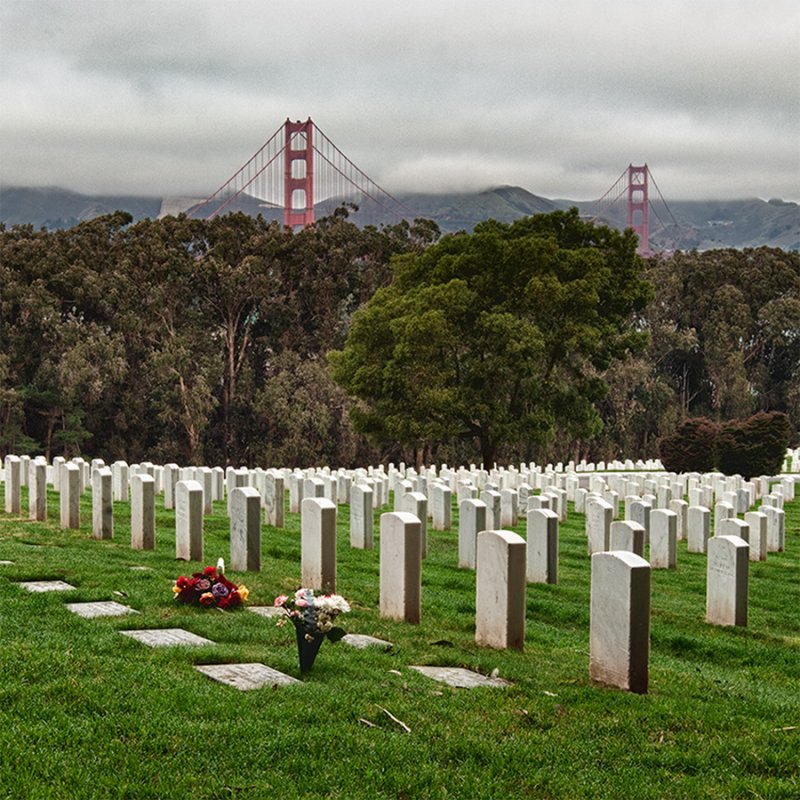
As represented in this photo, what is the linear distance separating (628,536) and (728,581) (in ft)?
3.31

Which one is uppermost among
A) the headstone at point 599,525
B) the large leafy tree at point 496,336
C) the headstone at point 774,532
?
the large leafy tree at point 496,336

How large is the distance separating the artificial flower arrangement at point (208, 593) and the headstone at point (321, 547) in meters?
1.61

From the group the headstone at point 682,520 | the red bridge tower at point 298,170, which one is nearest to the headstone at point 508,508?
the headstone at point 682,520

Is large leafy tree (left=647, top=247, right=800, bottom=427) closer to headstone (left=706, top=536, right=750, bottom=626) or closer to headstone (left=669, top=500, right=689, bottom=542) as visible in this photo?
headstone (left=669, top=500, right=689, bottom=542)

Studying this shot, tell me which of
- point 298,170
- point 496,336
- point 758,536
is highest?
point 298,170

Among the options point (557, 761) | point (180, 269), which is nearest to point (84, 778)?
point (557, 761)

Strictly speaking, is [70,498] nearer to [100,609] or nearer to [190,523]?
[190,523]

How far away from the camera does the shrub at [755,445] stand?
1412 inches

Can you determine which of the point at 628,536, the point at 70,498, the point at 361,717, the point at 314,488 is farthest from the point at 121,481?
the point at 361,717

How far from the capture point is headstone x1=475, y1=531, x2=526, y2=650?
8.66 meters

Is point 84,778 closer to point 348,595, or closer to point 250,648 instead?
point 250,648

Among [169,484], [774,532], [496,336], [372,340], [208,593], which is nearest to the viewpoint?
[208,593]

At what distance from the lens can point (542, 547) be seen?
43.3 feet

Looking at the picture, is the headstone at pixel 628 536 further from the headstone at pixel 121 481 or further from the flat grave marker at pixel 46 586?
the headstone at pixel 121 481
